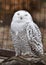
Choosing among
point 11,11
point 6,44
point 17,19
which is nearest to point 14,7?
point 11,11

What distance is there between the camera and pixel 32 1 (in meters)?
6.07

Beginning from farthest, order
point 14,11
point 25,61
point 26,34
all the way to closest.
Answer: point 14,11 → point 26,34 → point 25,61

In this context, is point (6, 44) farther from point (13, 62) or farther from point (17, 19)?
point (13, 62)

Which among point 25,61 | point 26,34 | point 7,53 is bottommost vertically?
point 7,53

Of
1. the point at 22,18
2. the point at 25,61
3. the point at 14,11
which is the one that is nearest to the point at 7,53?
the point at 22,18

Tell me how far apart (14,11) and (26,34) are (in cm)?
204

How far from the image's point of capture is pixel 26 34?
3893mm

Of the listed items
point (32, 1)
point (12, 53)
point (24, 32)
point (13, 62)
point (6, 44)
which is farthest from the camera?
point (32, 1)

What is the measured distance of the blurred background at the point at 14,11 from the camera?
5645 mm

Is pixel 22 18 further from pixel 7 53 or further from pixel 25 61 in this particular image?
pixel 25 61

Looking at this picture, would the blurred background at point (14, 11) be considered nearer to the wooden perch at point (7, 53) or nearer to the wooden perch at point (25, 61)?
the wooden perch at point (7, 53)

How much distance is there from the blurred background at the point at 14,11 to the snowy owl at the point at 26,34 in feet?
5.12

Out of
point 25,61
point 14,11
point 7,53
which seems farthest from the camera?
point 14,11

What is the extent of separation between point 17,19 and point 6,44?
5.43ft
